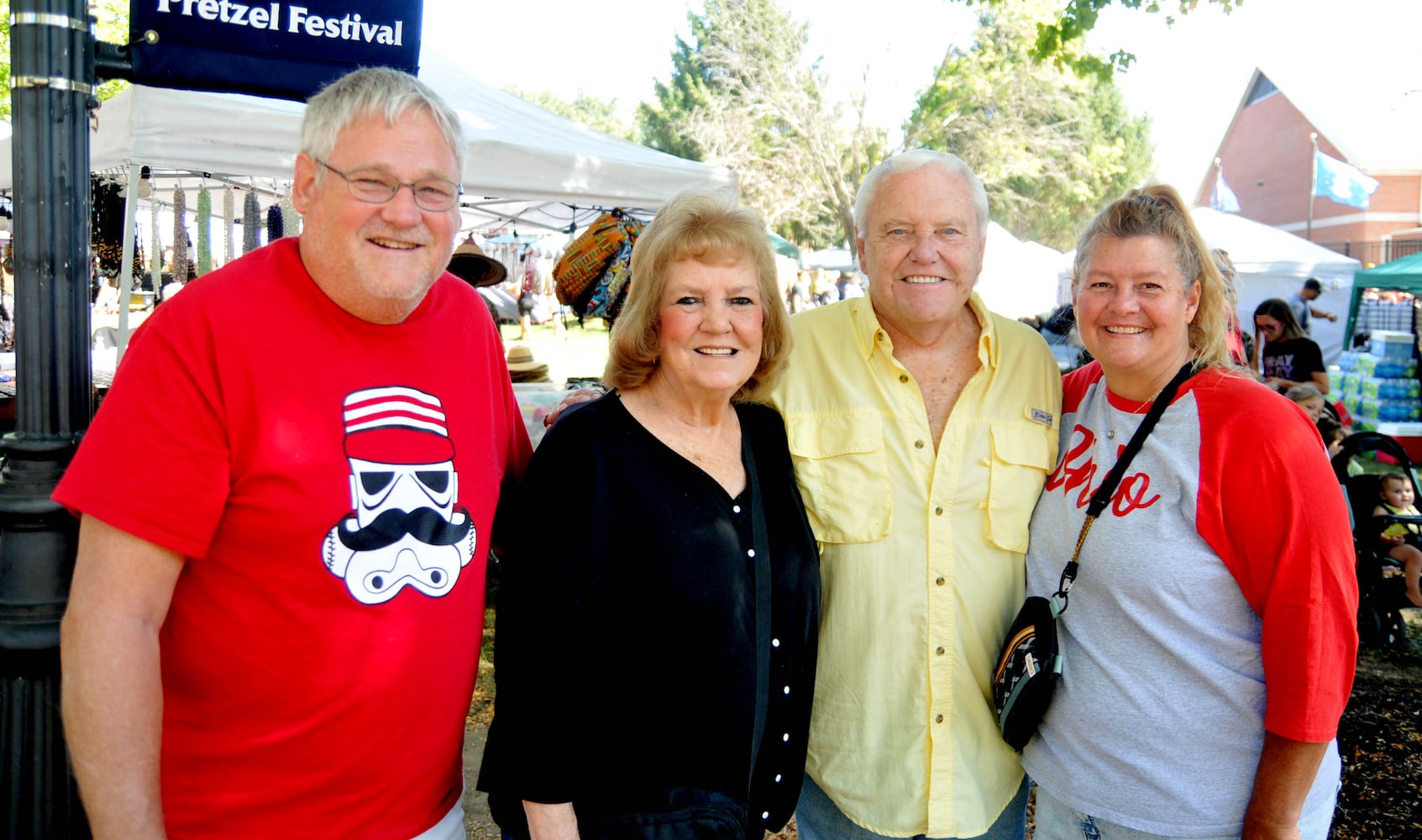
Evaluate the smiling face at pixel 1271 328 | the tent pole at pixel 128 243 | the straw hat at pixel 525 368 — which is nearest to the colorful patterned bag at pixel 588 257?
Answer: the straw hat at pixel 525 368

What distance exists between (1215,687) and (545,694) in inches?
56.6

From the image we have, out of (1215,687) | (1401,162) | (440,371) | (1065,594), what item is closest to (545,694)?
(440,371)

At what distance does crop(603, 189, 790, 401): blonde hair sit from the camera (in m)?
2.14

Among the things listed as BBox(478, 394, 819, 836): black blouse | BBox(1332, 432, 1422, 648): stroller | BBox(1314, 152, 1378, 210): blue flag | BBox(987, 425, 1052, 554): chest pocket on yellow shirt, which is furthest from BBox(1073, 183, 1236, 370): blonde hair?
BBox(1314, 152, 1378, 210): blue flag

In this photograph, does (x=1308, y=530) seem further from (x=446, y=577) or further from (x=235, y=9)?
(x=235, y=9)

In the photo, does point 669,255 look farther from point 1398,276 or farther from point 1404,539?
point 1398,276

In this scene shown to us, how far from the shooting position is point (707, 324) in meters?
2.13

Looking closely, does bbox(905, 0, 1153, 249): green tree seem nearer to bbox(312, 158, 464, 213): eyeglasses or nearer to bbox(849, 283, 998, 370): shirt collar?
bbox(849, 283, 998, 370): shirt collar

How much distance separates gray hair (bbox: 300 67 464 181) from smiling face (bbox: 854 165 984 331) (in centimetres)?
124

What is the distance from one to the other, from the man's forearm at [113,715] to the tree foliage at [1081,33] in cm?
770

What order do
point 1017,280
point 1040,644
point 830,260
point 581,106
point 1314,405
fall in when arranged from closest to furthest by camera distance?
point 1040,644, point 1314,405, point 1017,280, point 830,260, point 581,106

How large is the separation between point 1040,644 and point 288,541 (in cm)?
160

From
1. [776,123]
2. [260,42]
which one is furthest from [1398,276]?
[776,123]

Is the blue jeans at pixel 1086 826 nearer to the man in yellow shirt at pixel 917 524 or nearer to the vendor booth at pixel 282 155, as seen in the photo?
the man in yellow shirt at pixel 917 524
